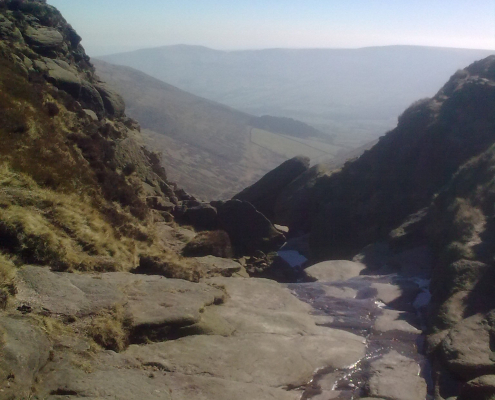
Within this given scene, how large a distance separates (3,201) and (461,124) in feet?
84.1

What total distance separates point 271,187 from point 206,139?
84.0 meters

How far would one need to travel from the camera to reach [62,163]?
50.0 feet

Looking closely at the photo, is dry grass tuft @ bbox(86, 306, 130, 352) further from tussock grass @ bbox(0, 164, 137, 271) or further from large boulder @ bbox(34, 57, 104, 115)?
large boulder @ bbox(34, 57, 104, 115)

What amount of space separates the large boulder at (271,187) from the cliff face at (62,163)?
8.62 m

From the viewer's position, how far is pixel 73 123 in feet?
69.0

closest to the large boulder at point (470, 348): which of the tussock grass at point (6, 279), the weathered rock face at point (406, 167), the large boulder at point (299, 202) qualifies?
the tussock grass at point (6, 279)

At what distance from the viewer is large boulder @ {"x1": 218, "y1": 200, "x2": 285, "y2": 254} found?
25625 mm

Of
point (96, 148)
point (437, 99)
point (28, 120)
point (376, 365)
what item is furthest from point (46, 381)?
point (437, 99)

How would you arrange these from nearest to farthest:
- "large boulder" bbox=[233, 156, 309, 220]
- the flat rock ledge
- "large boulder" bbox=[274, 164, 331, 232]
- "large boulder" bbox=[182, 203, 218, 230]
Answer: the flat rock ledge → "large boulder" bbox=[182, 203, 218, 230] → "large boulder" bbox=[274, 164, 331, 232] → "large boulder" bbox=[233, 156, 309, 220]

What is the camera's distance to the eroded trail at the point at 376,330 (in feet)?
31.7

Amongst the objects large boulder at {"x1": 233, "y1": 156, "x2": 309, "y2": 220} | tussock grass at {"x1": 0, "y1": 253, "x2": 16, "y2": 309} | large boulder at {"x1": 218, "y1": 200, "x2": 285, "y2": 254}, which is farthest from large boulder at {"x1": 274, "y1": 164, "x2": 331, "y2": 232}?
tussock grass at {"x1": 0, "y1": 253, "x2": 16, "y2": 309}

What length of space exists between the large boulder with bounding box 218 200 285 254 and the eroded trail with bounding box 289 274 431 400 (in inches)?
306

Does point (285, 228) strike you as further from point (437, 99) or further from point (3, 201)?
point (3, 201)

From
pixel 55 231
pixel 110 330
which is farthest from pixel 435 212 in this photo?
pixel 110 330
